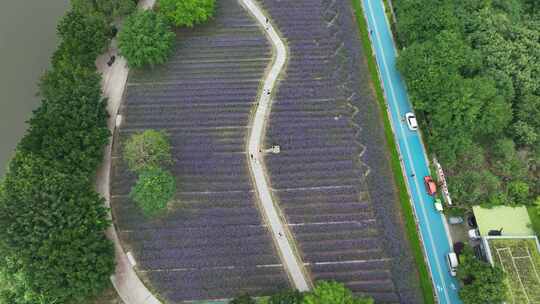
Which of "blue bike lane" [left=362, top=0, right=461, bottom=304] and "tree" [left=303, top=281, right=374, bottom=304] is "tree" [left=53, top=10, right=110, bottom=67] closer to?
"blue bike lane" [left=362, top=0, right=461, bottom=304]

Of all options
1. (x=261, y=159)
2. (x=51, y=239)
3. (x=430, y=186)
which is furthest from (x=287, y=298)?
(x=51, y=239)

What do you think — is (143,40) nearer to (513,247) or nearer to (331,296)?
(331,296)

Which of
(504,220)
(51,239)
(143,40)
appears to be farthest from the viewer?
(143,40)

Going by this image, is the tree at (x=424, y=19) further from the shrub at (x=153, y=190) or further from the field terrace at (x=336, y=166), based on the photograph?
the shrub at (x=153, y=190)

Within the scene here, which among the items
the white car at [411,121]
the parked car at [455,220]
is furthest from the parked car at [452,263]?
the white car at [411,121]

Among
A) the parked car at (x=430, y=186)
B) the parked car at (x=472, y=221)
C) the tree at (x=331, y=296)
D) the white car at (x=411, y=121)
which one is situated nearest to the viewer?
the tree at (x=331, y=296)

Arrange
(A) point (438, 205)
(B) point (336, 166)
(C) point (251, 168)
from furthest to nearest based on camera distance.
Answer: (B) point (336, 166) → (C) point (251, 168) → (A) point (438, 205)

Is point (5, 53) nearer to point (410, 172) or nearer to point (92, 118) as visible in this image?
point (92, 118)
